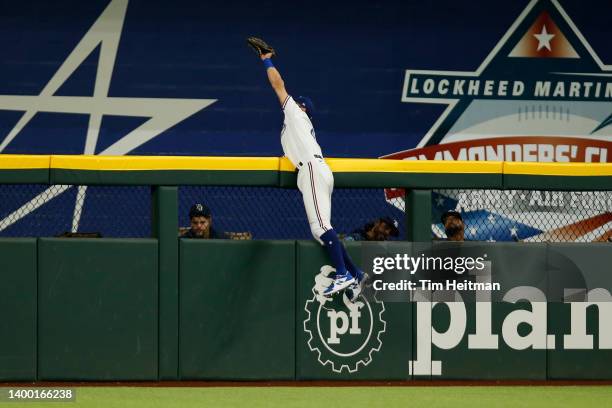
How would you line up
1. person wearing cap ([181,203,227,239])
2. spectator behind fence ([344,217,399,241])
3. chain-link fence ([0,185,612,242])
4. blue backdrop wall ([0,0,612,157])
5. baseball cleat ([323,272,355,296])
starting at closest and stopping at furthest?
baseball cleat ([323,272,355,296]), person wearing cap ([181,203,227,239]), spectator behind fence ([344,217,399,241]), chain-link fence ([0,185,612,242]), blue backdrop wall ([0,0,612,157])

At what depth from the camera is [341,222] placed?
529 inches

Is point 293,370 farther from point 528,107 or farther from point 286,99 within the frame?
point 528,107

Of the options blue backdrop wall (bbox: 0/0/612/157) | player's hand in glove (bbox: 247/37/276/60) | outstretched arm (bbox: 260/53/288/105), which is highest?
blue backdrop wall (bbox: 0/0/612/157)

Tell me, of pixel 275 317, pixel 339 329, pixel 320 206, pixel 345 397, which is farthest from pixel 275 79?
pixel 345 397

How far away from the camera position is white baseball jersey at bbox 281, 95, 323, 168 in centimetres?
912

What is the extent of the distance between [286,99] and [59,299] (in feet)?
7.17

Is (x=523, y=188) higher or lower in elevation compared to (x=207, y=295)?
higher

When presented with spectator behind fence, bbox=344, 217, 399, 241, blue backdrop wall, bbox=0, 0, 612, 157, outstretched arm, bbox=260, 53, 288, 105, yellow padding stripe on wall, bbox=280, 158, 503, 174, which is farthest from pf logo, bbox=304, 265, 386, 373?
blue backdrop wall, bbox=0, 0, 612, 157

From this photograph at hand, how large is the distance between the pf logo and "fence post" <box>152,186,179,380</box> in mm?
974

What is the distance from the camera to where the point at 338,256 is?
9031 mm

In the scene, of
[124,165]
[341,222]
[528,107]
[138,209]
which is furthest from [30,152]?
[528,107]

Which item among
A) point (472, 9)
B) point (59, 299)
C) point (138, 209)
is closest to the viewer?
point (59, 299)

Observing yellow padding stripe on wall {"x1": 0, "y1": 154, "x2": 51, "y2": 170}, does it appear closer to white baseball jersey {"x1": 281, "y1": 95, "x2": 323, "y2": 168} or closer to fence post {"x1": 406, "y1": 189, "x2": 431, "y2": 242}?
white baseball jersey {"x1": 281, "y1": 95, "x2": 323, "y2": 168}

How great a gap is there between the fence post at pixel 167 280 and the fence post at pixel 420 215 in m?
1.75
